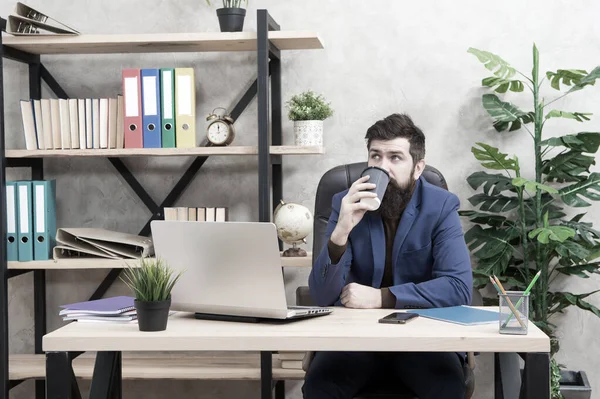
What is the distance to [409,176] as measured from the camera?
247 centimetres

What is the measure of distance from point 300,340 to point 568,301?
183cm

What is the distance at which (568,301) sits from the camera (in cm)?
322

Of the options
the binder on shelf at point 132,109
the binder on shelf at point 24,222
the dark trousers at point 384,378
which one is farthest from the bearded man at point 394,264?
the binder on shelf at point 24,222

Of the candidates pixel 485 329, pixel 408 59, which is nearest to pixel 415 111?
pixel 408 59

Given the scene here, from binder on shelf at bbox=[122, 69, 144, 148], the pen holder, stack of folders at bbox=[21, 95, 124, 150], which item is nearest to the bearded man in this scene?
the pen holder

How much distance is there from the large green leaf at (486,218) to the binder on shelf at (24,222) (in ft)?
5.91

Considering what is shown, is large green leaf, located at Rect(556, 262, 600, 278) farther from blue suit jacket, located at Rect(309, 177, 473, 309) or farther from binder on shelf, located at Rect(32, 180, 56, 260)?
binder on shelf, located at Rect(32, 180, 56, 260)

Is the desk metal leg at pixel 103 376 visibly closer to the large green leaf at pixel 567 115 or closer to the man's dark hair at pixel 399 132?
the man's dark hair at pixel 399 132

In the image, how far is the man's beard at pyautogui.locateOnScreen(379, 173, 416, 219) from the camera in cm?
243

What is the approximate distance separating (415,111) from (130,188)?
134 centimetres

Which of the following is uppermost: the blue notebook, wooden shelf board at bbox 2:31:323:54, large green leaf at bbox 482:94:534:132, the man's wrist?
wooden shelf board at bbox 2:31:323:54

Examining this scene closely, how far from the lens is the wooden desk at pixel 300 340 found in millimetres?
1749

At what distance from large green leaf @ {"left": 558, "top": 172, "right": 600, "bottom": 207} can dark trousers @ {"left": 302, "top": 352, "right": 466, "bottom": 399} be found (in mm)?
1234

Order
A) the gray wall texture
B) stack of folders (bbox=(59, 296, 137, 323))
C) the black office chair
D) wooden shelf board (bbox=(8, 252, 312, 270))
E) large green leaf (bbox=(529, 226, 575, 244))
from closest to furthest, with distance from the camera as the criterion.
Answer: stack of folders (bbox=(59, 296, 137, 323)) < the black office chair < large green leaf (bbox=(529, 226, 575, 244)) < wooden shelf board (bbox=(8, 252, 312, 270)) < the gray wall texture
